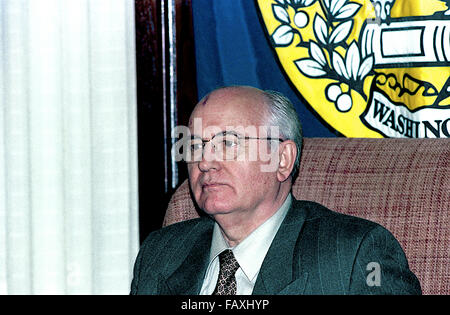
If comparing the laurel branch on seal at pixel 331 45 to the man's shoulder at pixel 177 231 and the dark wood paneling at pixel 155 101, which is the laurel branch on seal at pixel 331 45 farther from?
the man's shoulder at pixel 177 231

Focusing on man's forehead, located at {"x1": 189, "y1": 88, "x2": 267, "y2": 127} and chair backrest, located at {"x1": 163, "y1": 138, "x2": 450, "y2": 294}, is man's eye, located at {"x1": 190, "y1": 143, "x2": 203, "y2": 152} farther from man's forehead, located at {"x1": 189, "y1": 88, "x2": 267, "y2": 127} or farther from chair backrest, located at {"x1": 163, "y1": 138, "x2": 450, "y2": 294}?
chair backrest, located at {"x1": 163, "y1": 138, "x2": 450, "y2": 294}

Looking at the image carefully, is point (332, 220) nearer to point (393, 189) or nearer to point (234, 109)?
point (393, 189)

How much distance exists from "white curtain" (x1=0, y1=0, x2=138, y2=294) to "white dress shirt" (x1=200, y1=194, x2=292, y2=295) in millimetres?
1213

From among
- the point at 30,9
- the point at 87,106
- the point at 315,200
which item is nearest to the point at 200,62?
the point at 87,106

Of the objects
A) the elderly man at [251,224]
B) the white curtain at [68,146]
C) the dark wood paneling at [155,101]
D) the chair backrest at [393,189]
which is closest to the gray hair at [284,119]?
the elderly man at [251,224]

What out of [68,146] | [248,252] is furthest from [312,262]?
[68,146]

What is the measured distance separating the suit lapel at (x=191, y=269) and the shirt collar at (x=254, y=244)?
0.11 ft

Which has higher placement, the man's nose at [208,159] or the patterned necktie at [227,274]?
the man's nose at [208,159]

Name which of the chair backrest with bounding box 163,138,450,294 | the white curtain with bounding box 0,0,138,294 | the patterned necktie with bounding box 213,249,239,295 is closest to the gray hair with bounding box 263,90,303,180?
the chair backrest with bounding box 163,138,450,294

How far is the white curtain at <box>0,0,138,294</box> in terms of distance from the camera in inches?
123

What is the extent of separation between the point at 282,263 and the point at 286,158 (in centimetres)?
34

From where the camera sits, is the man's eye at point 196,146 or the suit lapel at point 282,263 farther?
the man's eye at point 196,146

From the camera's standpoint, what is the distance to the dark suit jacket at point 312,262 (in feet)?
5.72
